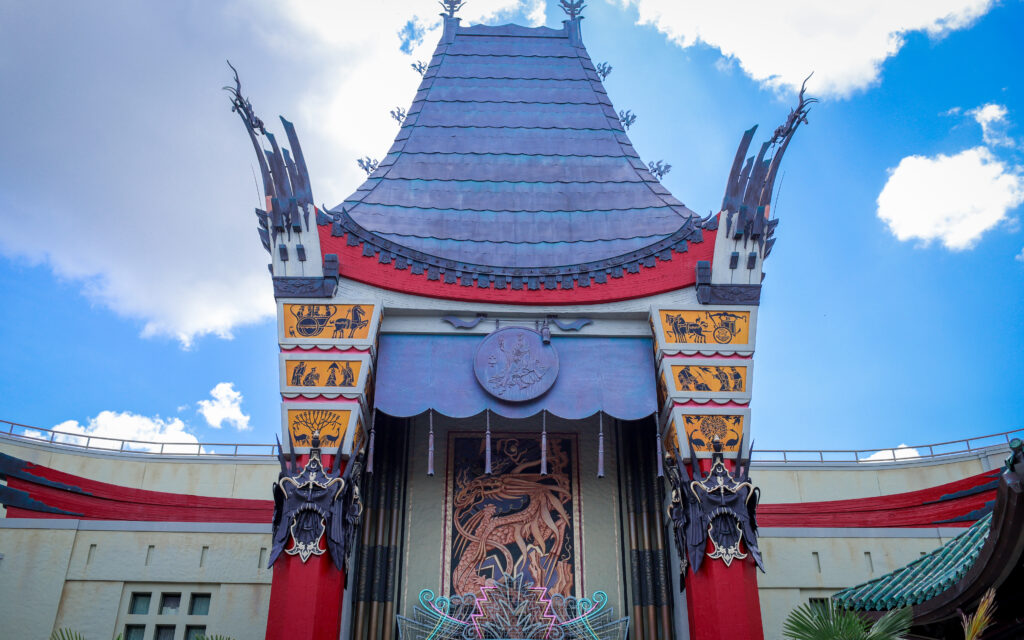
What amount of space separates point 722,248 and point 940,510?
650 cm

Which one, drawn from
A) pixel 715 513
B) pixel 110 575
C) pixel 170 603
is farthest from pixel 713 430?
pixel 110 575

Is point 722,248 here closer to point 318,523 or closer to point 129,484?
point 318,523

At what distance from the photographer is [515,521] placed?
15211 millimetres

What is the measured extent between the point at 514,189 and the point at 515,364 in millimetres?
4403

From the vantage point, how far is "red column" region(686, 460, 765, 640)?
1252 centimetres

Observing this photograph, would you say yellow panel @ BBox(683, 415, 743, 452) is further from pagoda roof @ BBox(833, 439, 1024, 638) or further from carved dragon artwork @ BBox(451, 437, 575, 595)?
pagoda roof @ BBox(833, 439, 1024, 638)

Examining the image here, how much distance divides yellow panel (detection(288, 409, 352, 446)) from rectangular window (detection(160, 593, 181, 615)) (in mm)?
3935

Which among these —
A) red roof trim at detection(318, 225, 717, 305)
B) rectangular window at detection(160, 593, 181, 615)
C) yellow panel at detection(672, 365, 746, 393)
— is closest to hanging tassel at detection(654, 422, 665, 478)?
yellow panel at detection(672, 365, 746, 393)

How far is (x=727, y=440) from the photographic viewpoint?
45.3 ft

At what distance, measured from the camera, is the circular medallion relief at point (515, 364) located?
1448 cm

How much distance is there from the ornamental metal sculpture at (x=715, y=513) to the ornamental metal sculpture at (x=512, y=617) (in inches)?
58.2

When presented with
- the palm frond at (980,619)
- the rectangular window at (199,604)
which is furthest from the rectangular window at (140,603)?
the palm frond at (980,619)

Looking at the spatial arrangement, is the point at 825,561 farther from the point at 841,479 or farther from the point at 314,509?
the point at 314,509

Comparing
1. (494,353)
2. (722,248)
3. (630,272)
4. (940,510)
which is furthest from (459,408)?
(940,510)
